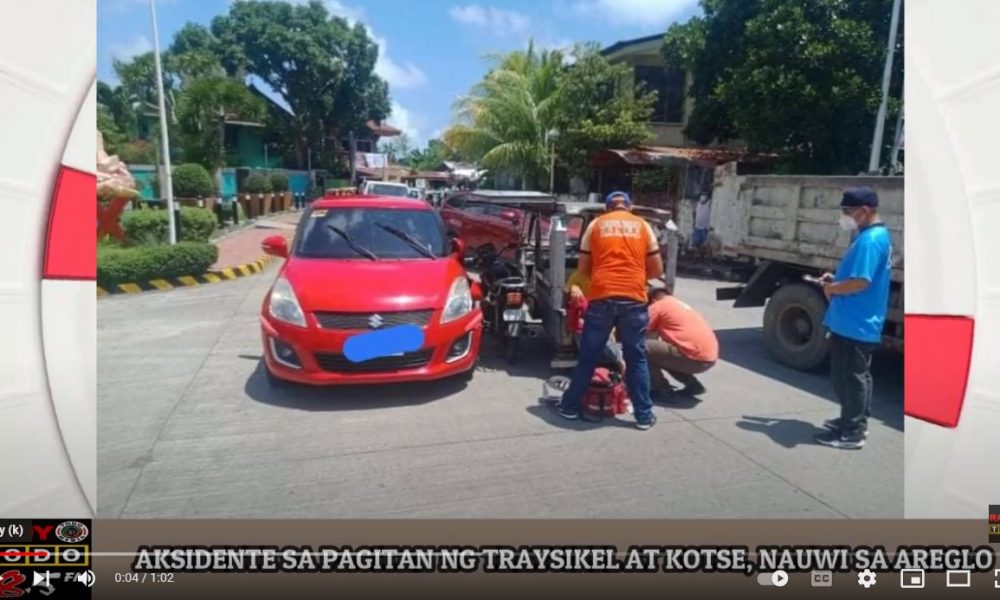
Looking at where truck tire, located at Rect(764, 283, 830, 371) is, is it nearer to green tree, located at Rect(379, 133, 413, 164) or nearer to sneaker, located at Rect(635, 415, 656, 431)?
sneaker, located at Rect(635, 415, 656, 431)

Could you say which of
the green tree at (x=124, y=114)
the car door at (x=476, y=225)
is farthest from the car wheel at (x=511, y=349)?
the green tree at (x=124, y=114)

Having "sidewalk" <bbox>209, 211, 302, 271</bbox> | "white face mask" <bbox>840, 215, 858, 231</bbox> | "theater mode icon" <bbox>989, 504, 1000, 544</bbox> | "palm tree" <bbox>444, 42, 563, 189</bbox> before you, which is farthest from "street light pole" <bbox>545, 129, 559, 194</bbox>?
"theater mode icon" <bbox>989, 504, 1000, 544</bbox>

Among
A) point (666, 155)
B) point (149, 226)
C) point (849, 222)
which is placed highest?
point (666, 155)

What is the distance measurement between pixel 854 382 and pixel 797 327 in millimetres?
1815

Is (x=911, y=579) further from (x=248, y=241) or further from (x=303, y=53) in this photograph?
(x=248, y=241)

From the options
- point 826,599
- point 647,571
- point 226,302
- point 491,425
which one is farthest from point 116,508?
point 226,302

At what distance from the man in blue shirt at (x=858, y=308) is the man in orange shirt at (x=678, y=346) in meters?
0.88

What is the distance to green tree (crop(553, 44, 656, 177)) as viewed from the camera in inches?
518

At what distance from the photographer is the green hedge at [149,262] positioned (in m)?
7.22

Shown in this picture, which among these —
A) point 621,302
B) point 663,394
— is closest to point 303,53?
point 621,302

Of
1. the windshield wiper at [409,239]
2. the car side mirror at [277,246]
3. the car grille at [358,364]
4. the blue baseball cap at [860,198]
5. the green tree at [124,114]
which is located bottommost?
the car grille at [358,364]

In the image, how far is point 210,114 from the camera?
55.0ft

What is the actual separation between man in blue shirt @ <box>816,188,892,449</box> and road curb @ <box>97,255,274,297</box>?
26.0ft

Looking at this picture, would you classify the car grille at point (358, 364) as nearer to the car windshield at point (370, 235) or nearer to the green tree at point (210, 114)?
the car windshield at point (370, 235)
